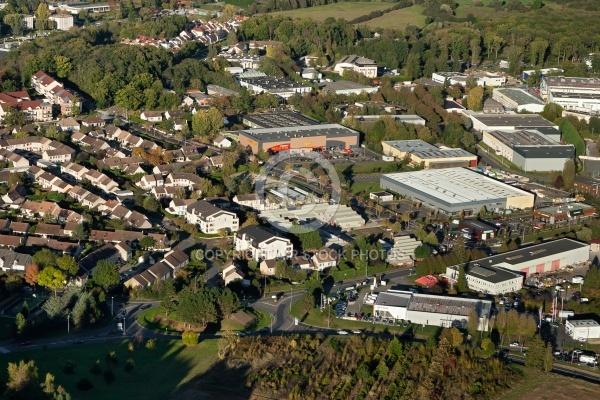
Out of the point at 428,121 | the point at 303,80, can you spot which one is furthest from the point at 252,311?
the point at 303,80

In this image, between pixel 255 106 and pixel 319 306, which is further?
pixel 255 106

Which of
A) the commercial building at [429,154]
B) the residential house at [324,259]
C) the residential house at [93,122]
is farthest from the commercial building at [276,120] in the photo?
the residential house at [324,259]

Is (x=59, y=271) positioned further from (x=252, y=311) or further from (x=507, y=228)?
(x=507, y=228)

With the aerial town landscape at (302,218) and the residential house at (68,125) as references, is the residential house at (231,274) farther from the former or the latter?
the residential house at (68,125)

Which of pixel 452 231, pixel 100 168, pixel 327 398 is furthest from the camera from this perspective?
pixel 100 168

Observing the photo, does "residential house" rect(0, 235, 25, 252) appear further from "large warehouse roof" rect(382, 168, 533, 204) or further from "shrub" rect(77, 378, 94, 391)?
"large warehouse roof" rect(382, 168, 533, 204)

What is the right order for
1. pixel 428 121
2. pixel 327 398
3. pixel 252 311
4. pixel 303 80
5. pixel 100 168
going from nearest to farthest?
pixel 327 398 → pixel 252 311 → pixel 100 168 → pixel 428 121 → pixel 303 80
